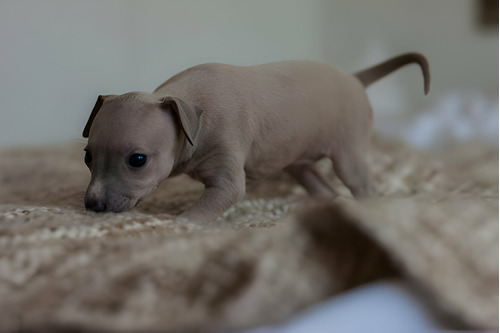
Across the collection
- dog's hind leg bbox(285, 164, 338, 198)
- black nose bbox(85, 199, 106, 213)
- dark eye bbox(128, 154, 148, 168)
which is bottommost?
dog's hind leg bbox(285, 164, 338, 198)

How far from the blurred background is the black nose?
0.42 meters

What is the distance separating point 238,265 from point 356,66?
241 cm

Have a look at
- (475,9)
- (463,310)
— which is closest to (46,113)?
(463,310)

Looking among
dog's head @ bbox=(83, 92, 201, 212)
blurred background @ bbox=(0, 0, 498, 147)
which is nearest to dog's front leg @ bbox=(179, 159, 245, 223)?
dog's head @ bbox=(83, 92, 201, 212)

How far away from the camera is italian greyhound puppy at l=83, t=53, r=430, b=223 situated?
49.4 inches

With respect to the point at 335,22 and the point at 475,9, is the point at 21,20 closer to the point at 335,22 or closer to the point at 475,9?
the point at 335,22

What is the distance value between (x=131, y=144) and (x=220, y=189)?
28cm

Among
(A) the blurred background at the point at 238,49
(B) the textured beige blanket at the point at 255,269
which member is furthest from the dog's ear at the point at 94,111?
(B) the textured beige blanket at the point at 255,269

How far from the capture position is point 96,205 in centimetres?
123

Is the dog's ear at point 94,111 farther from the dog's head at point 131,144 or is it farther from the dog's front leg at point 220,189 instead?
the dog's front leg at point 220,189

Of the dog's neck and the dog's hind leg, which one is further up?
the dog's neck

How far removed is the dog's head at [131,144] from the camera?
4.06ft

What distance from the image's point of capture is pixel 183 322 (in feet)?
1.94

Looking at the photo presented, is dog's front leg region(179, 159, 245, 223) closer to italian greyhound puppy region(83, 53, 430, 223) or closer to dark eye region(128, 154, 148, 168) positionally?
italian greyhound puppy region(83, 53, 430, 223)
